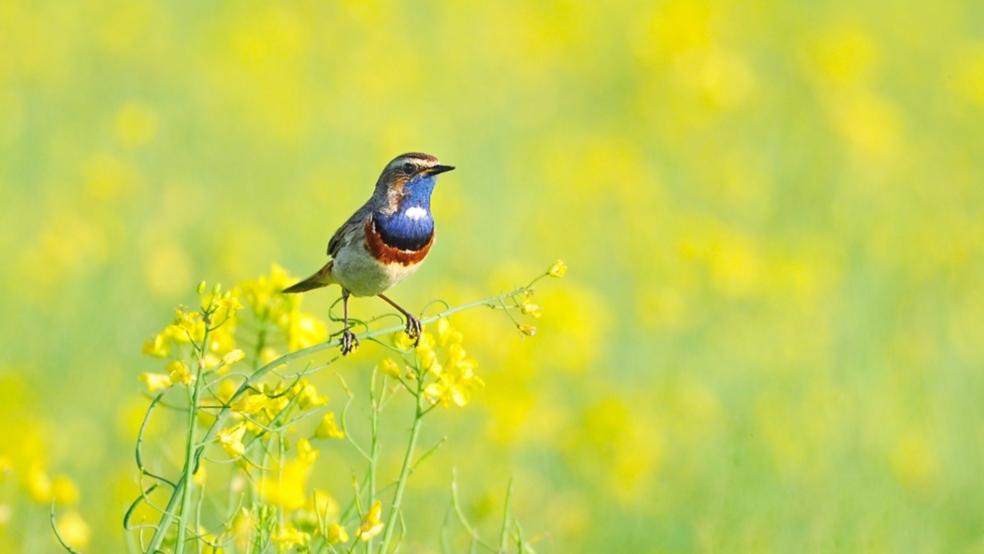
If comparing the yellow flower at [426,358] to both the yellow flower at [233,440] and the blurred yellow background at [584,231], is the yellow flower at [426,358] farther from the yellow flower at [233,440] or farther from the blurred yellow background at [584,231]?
the blurred yellow background at [584,231]

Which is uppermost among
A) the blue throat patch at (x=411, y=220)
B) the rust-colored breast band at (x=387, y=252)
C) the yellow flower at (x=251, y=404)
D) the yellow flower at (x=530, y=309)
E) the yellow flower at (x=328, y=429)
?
the blue throat patch at (x=411, y=220)

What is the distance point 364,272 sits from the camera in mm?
4094

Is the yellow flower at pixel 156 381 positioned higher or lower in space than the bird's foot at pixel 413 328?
lower

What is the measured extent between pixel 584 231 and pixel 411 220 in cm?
569

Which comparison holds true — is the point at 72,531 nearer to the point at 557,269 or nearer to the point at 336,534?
the point at 336,534

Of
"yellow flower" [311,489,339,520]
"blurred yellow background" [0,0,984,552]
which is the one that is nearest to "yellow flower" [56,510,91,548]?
"blurred yellow background" [0,0,984,552]

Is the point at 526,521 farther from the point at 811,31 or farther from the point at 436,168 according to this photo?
the point at 811,31

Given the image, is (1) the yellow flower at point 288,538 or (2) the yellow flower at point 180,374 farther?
(2) the yellow flower at point 180,374

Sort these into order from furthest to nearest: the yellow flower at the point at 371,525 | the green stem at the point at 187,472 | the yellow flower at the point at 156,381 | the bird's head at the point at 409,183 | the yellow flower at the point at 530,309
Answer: the bird's head at the point at 409,183 < the yellow flower at the point at 156,381 < the yellow flower at the point at 530,309 < the yellow flower at the point at 371,525 < the green stem at the point at 187,472

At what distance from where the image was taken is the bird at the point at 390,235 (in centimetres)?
407

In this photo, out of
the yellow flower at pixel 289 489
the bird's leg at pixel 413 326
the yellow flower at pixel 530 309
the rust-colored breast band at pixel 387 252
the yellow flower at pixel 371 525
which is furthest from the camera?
the rust-colored breast band at pixel 387 252

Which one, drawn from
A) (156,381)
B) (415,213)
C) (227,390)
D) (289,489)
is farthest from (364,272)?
(289,489)

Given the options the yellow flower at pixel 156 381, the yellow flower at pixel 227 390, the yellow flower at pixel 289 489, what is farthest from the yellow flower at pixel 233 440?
the yellow flower at pixel 227 390

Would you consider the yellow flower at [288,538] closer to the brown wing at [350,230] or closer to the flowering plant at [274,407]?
the flowering plant at [274,407]
